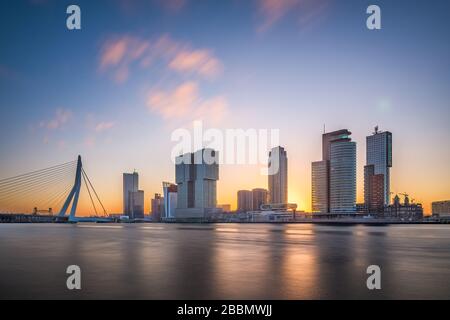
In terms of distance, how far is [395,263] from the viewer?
92.8 ft

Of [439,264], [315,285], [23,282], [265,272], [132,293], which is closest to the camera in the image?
[132,293]

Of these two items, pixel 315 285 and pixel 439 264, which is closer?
pixel 315 285

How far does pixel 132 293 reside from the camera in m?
17.3
